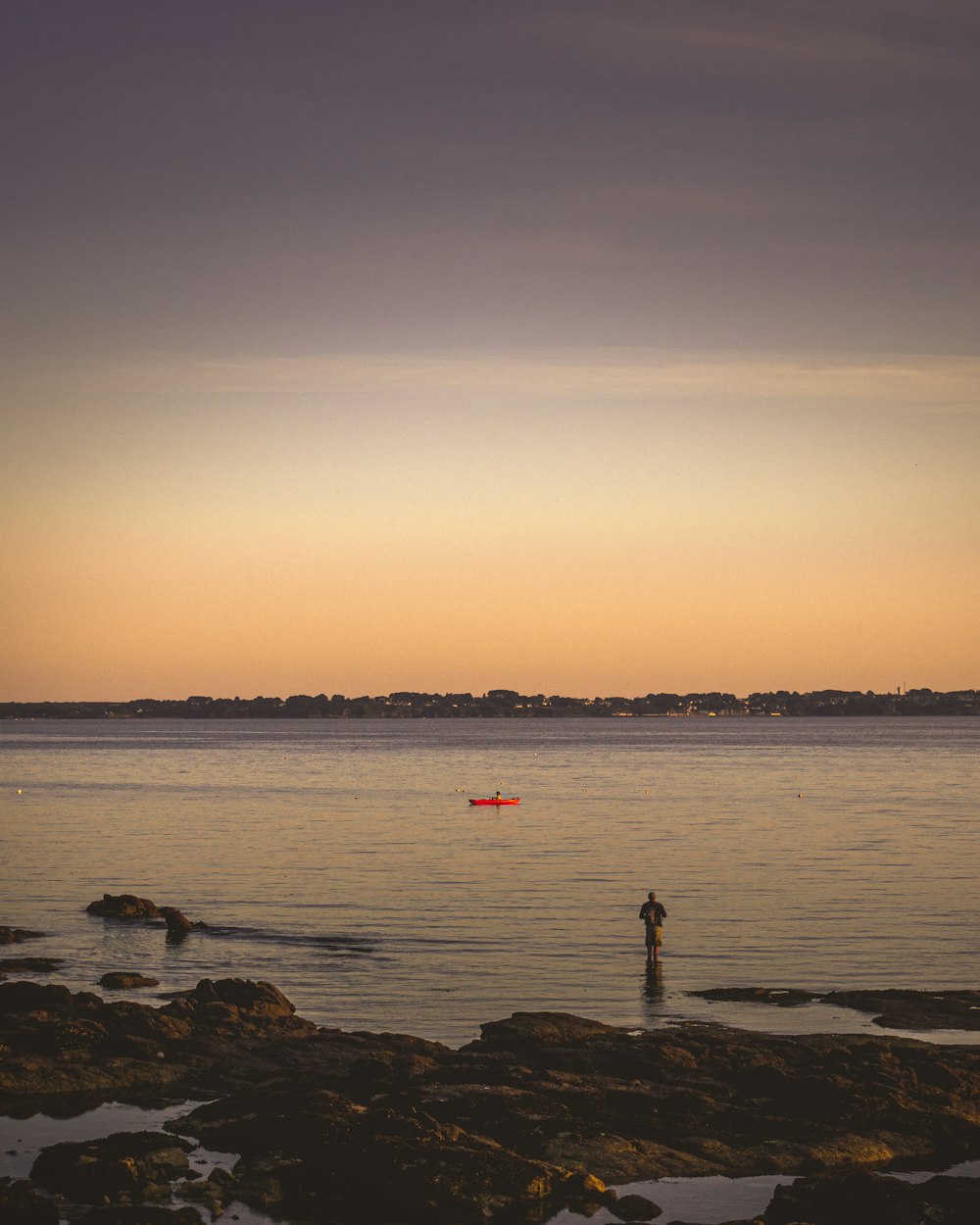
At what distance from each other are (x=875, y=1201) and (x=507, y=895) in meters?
42.9

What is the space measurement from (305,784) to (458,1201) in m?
135

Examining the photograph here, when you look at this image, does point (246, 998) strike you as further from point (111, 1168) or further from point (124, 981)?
point (111, 1168)

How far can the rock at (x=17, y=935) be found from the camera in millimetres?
53094

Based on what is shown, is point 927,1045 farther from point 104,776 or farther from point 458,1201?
point 104,776

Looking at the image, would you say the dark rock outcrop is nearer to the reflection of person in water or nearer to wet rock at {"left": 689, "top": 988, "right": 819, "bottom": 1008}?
wet rock at {"left": 689, "top": 988, "right": 819, "bottom": 1008}

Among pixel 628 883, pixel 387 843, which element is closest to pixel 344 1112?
pixel 628 883

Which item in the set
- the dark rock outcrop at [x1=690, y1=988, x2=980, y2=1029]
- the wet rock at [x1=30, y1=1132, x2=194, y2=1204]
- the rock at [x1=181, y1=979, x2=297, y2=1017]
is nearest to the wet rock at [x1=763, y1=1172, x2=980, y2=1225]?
the wet rock at [x1=30, y1=1132, x2=194, y2=1204]

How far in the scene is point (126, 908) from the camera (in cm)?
5956

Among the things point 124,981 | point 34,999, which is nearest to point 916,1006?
point 124,981

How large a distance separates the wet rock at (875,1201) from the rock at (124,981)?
25115 millimetres

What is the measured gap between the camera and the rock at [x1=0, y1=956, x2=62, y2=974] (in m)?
46.2

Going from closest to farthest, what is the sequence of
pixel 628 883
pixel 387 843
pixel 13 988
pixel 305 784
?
pixel 13 988 → pixel 628 883 → pixel 387 843 → pixel 305 784

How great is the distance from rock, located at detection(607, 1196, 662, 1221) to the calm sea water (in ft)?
41.5

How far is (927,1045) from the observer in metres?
33.4
